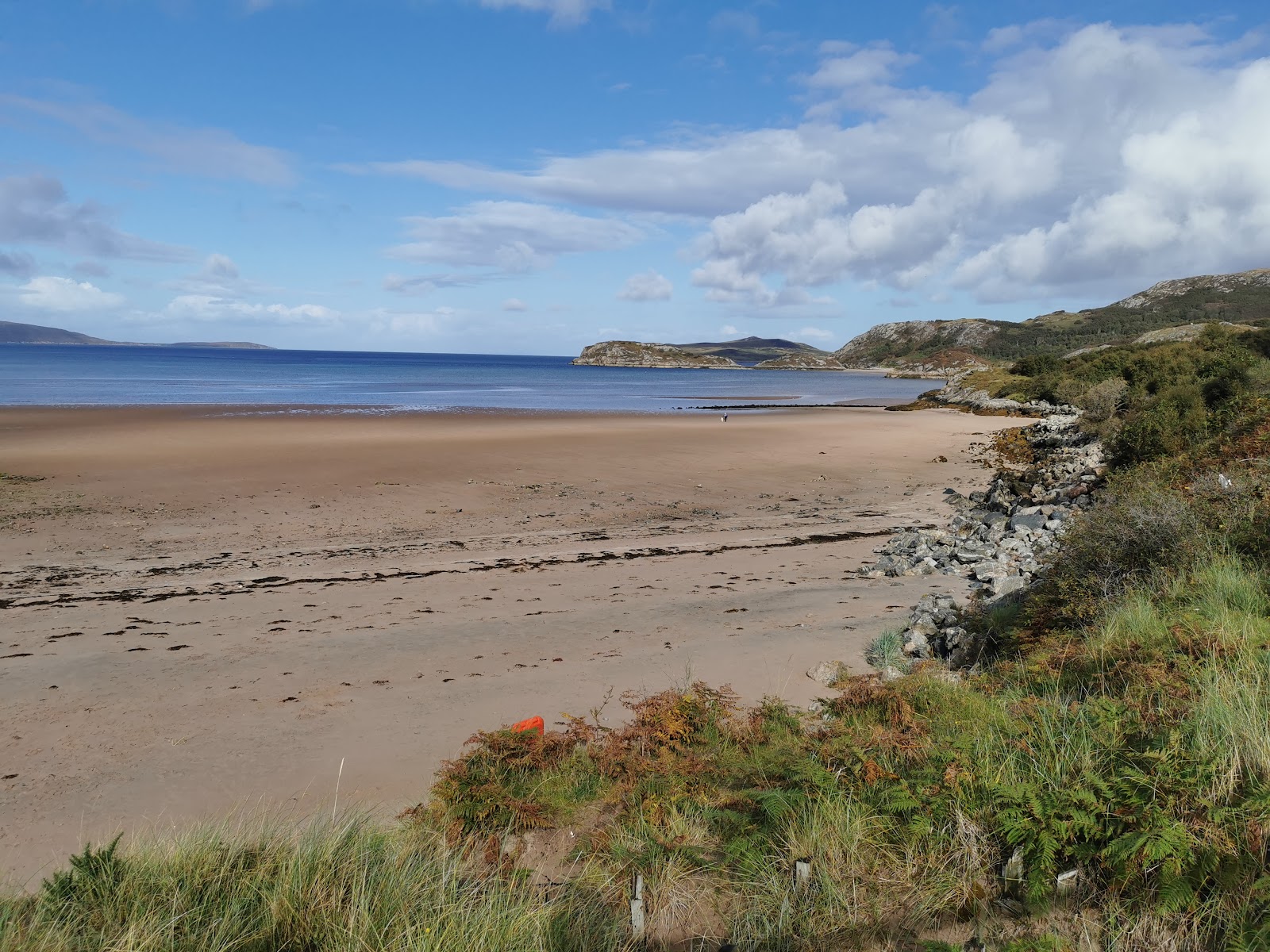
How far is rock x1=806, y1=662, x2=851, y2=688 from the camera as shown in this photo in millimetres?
6956

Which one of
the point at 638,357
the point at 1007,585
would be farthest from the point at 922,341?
the point at 1007,585

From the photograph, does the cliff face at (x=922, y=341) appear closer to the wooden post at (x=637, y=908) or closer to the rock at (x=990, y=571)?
the rock at (x=990, y=571)

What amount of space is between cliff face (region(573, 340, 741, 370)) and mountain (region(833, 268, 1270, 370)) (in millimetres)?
37663

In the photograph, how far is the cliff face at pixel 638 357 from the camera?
164m

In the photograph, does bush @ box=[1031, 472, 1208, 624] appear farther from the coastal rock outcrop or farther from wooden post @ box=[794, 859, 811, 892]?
the coastal rock outcrop

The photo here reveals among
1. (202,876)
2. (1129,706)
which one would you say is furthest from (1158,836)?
(202,876)

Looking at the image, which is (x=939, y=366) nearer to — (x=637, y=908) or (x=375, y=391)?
(x=375, y=391)

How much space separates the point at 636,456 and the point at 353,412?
863 inches

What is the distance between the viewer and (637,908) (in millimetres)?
3508

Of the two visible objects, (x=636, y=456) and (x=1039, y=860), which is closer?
(x=1039, y=860)

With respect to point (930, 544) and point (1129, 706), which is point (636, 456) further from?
point (1129, 706)

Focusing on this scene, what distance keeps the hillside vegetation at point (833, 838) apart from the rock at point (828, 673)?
3.83 ft

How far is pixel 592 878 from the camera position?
3809 millimetres

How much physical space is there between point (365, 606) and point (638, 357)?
15756 cm
